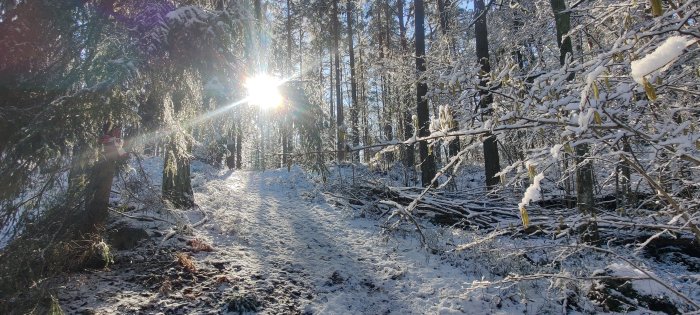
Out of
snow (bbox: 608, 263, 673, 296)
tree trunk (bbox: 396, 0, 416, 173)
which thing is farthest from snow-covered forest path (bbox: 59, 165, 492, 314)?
tree trunk (bbox: 396, 0, 416, 173)

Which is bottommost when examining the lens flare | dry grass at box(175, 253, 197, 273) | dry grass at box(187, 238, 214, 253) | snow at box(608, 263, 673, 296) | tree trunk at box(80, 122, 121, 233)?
snow at box(608, 263, 673, 296)

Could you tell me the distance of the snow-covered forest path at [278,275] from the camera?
488 cm

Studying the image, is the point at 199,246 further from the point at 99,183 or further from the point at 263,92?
the point at 263,92

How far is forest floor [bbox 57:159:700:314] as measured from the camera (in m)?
4.92

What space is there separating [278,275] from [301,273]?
14.5 inches

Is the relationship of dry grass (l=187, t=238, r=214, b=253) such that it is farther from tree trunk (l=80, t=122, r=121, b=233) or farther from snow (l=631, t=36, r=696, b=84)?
snow (l=631, t=36, r=696, b=84)

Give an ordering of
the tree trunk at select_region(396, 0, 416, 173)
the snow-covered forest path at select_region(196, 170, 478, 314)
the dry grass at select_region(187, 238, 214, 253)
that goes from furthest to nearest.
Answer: the tree trunk at select_region(396, 0, 416, 173)
the dry grass at select_region(187, 238, 214, 253)
the snow-covered forest path at select_region(196, 170, 478, 314)

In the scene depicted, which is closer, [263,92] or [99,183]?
[99,183]

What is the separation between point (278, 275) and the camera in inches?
236

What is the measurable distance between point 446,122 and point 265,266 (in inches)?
187

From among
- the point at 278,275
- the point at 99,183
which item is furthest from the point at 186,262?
the point at 99,183

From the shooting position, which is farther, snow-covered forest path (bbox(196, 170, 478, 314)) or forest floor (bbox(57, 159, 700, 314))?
snow-covered forest path (bbox(196, 170, 478, 314))

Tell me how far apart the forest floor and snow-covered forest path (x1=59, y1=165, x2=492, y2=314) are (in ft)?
0.05

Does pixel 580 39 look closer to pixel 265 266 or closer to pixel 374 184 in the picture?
pixel 374 184
